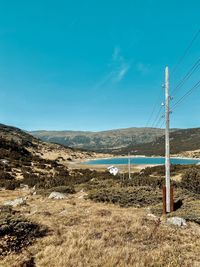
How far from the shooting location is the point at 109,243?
7.32 m

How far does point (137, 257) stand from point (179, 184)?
14630mm

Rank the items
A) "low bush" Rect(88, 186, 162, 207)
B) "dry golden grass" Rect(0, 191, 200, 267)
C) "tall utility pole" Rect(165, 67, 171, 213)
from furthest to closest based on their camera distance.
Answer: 1. "low bush" Rect(88, 186, 162, 207)
2. "tall utility pole" Rect(165, 67, 171, 213)
3. "dry golden grass" Rect(0, 191, 200, 267)

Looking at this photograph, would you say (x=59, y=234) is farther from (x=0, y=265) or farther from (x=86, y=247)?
(x=0, y=265)

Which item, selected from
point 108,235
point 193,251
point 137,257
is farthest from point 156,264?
point 108,235

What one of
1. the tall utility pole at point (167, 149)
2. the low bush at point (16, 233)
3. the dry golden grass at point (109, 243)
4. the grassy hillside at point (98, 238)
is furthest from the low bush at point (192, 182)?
the low bush at point (16, 233)

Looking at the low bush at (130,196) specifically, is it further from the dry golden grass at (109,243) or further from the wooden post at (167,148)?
the dry golden grass at (109,243)

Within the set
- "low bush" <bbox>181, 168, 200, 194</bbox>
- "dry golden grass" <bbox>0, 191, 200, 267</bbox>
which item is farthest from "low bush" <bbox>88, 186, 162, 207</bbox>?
"low bush" <bbox>181, 168, 200, 194</bbox>

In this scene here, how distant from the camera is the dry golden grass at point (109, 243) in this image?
598cm

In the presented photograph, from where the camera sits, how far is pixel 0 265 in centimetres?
578

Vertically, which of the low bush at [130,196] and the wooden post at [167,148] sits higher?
the wooden post at [167,148]

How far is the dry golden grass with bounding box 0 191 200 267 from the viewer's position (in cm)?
598

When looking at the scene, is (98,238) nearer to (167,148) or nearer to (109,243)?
(109,243)

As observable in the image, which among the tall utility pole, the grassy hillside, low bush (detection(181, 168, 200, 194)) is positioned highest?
the tall utility pole

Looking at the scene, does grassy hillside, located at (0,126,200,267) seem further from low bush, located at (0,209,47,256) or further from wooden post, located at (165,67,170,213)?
wooden post, located at (165,67,170,213)
